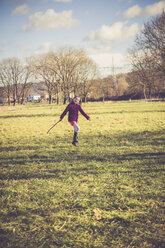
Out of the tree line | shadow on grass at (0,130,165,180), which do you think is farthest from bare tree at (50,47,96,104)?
shadow on grass at (0,130,165,180)

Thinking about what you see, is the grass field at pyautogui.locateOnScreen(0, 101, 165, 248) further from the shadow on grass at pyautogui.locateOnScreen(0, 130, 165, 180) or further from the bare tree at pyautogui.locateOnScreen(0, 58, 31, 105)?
the bare tree at pyautogui.locateOnScreen(0, 58, 31, 105)

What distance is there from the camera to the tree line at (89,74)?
2106 centimetres

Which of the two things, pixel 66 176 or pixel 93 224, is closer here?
pixel 93 224

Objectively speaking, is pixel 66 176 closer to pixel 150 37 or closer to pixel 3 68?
pixel 150 37

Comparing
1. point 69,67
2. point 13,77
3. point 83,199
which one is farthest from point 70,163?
point 13,77

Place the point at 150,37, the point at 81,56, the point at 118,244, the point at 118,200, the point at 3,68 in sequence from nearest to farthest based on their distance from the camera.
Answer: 1. the point at 118,244
2. the point at 118,200
3. the point at 150,37
4. the point at 81,56
5. the point at 3,68

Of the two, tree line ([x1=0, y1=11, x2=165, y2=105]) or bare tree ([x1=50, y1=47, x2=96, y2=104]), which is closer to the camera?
tree line ([x1=0, y1=11, x2=165, y2=105])

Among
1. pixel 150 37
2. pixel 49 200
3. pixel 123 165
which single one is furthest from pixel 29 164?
pixel 150 37

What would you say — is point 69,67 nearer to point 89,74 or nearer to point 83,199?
point 89,74

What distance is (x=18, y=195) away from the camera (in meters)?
3.38

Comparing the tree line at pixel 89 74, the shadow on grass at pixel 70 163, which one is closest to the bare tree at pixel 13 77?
the tree line at pixel 89 74

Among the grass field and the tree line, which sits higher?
the tree line

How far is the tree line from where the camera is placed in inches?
829

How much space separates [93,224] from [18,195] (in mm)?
1632
